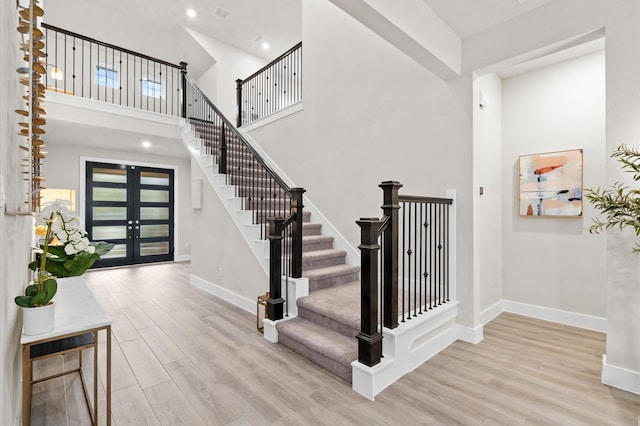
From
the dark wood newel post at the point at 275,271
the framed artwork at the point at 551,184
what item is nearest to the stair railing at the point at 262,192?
the dark wood newel post at the point at 275,271

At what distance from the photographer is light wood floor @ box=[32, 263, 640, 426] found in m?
1.99

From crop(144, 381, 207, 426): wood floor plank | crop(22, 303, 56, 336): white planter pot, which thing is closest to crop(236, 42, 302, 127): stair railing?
crop(144, 381, 207, 426): wood floor plank

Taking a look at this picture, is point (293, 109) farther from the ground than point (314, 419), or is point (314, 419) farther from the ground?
point (293, 109)

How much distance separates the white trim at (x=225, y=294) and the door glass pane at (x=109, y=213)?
327 cm

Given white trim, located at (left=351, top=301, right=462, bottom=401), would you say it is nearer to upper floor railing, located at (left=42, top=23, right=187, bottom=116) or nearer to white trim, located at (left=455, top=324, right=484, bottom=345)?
white trim, located at (left=455, top=324, right=484, bottom=345)

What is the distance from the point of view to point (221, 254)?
4.68m

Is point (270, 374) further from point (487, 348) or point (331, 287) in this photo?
point (487, 348)

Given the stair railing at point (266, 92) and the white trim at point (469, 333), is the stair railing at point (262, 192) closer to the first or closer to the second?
the stair railing at point (266, 92)

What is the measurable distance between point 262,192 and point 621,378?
13.1ft

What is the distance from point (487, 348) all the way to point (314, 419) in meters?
1.90

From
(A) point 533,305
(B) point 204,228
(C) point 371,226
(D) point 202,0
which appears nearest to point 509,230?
(A) point 533,305

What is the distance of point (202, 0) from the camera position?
6.20 metres

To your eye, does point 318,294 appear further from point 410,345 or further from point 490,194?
point 490,194

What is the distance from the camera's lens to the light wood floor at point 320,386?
1.99m
